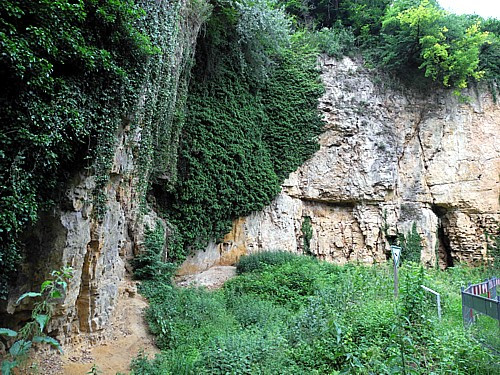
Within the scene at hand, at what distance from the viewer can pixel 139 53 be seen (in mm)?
6148

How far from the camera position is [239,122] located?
13.1 metres

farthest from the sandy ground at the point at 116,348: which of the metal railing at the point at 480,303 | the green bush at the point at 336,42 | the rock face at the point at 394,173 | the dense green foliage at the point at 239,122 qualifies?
the green bush at the point at 336,42

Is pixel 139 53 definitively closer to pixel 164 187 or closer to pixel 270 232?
pixel 164 187

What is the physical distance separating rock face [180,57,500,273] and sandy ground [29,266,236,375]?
8444 millimetres

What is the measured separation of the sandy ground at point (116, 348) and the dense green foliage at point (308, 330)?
0.25 metres

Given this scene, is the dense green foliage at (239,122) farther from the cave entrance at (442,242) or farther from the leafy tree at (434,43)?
the cave entrance at (442,242)

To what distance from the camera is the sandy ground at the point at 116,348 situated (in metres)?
5.44

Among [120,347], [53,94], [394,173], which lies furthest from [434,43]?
[120,347]

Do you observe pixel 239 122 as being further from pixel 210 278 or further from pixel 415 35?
pixel 415 35

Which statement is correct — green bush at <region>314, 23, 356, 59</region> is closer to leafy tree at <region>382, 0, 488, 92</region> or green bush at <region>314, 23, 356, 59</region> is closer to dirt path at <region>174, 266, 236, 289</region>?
leafy tree at <region>382, 0, 488, 92</region>

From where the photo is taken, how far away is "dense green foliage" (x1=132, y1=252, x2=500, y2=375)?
13.4ft

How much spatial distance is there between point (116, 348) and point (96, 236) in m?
2.07

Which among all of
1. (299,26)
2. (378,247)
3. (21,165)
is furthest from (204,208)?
(299,26)

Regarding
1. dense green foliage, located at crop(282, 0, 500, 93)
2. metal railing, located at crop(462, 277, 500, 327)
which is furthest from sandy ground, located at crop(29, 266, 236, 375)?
dense green foliage, located at crop(282, 0, 500, 93)
